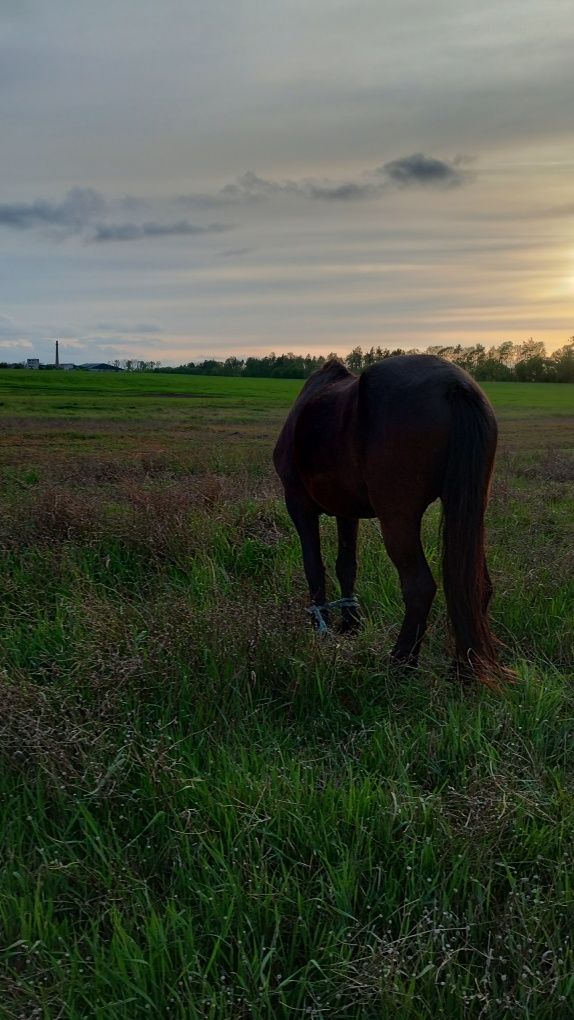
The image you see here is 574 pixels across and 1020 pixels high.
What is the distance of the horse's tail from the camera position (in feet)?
11.9

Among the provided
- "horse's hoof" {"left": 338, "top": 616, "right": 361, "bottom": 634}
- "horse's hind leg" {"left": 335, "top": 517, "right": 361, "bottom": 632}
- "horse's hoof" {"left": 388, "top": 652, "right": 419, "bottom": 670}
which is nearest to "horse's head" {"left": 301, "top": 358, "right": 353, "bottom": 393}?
"horse's hind leg" {"left": 335, "top": 517, "right": 361, "bottom": 632}

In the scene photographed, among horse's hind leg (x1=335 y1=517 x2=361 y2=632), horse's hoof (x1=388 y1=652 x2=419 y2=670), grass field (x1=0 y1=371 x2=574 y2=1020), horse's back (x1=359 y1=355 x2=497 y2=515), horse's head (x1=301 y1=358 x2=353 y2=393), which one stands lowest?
grass field (x1=0 y1=371 x2=574 y2=1020)

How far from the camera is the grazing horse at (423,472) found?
144 inches

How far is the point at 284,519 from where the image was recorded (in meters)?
6.99

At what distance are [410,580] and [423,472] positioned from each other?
0.63 metres

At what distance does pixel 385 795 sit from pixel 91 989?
119 centimetres

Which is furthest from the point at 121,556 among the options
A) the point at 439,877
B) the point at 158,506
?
the point at 439,877

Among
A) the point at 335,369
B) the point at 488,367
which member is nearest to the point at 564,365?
the point at 488,367

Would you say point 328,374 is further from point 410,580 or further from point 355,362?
point 355,362

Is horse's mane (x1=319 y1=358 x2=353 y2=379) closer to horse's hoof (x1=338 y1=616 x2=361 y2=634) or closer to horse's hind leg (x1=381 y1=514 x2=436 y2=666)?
horse's hind leg (x1=381 y1=514 x2=436 y2=666)

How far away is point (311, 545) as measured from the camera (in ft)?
15.8

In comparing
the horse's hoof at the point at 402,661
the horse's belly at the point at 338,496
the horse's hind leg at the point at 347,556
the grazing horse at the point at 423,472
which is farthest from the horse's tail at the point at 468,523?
the horse's hind leg at the point at 347,556

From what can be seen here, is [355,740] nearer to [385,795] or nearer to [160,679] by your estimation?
[385,795]

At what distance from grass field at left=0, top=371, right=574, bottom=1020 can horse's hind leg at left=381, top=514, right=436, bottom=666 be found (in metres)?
0.19
